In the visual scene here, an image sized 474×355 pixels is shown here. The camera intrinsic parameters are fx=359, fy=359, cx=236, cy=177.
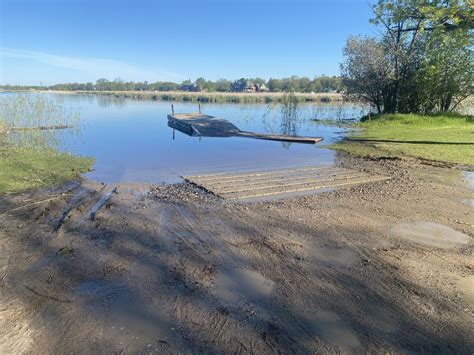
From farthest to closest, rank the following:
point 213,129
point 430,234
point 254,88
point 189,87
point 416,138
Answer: point 189,87
point 254,88
point 213,129
point 416,138
point 430,234

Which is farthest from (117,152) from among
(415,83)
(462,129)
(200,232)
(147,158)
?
(415,83)

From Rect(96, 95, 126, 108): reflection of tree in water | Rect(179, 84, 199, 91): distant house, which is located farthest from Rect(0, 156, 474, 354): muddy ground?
Rect(179, 84, 199, 91): distant house

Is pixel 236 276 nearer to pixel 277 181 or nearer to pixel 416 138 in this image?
pixel 277 181

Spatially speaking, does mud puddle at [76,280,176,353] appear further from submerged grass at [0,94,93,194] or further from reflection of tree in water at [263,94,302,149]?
reflection of tree in water at [263,94,302,149]

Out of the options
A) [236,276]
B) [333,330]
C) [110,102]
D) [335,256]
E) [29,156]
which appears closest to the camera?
[333,330]

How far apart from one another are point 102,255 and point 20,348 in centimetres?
180

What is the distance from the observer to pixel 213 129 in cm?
1994

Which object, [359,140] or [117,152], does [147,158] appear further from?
[359,140]

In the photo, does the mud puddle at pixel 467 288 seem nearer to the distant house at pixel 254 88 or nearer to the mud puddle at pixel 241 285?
the mud puddle at pixel 241 285

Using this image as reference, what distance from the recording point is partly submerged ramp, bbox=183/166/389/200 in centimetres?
787

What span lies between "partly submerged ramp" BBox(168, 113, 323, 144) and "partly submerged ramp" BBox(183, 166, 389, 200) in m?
6.33

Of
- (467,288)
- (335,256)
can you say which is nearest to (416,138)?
(335,256)

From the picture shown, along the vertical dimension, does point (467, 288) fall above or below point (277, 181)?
above

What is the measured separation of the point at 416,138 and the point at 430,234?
36.5 ft
